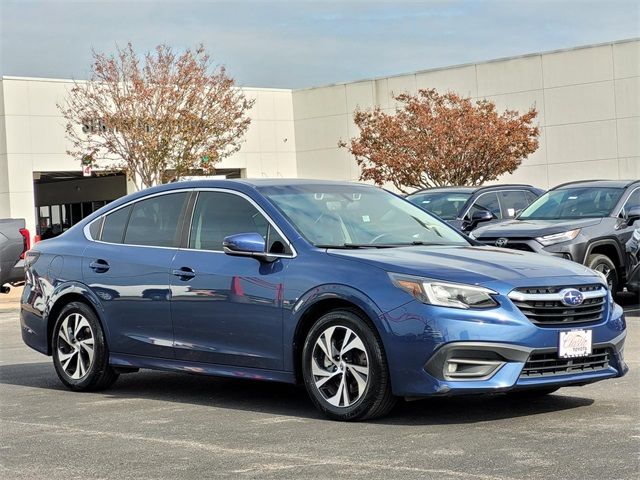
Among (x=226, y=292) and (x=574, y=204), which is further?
(x=574, y=204)

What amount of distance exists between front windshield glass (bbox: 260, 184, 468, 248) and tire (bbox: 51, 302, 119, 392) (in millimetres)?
1883

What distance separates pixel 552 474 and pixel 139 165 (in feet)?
118

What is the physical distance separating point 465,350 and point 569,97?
136 ft

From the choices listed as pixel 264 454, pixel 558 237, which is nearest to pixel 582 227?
pixel 558 237

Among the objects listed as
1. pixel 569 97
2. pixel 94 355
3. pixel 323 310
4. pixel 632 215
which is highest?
pixel 569 97

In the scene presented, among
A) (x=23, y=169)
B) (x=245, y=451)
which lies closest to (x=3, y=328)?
(x=245, y=451)

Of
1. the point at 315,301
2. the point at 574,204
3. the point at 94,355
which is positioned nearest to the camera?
the point at 315,301

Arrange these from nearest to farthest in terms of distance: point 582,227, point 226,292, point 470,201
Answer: point 226,292 < point 582,227 < point 470,201

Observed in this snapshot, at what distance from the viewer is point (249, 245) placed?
8.30m

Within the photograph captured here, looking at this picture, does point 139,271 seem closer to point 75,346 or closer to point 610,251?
point 75,346

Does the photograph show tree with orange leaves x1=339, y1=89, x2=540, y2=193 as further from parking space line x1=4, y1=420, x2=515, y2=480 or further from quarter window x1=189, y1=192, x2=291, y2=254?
parking space line x1=4, y1=420, x2=515, y2=480

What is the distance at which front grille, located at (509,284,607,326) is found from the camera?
7508mm

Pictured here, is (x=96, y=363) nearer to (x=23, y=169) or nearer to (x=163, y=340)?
(x=163, y=340)

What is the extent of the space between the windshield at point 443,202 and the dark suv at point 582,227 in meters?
2.34
